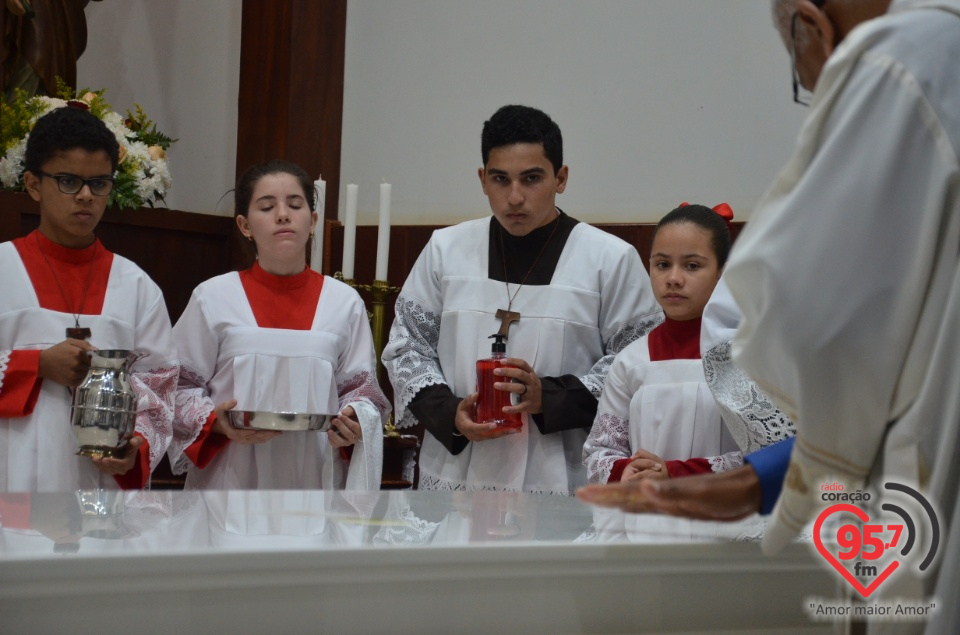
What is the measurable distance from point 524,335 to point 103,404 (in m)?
1.35

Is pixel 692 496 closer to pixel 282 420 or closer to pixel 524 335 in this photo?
pixel 282 420

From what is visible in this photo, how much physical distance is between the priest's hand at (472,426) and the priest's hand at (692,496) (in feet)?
5.54

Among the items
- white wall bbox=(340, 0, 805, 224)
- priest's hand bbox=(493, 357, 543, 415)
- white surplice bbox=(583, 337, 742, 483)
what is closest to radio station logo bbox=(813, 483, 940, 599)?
white surplice bbox=(583, 337, 742, 483)

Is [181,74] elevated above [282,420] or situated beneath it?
elevated above

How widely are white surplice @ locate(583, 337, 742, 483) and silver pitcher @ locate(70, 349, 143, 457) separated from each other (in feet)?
4.17

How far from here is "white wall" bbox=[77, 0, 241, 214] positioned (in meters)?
6.02

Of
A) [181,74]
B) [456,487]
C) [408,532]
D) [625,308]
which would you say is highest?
[181,74]

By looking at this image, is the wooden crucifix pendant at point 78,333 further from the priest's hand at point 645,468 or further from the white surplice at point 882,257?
the white surplice at point 882,257

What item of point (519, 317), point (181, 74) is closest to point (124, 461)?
point (519, 317)

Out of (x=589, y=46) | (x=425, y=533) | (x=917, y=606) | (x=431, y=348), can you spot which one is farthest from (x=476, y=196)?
(x=917, y=606)

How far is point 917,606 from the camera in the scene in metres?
1.39

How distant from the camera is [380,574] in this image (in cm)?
150

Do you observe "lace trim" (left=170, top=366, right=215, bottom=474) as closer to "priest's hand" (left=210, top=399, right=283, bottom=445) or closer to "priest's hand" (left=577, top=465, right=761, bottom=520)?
"priest's hand" (left=210, top=399, right=283, bottom=445)

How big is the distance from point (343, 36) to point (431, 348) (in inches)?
104
